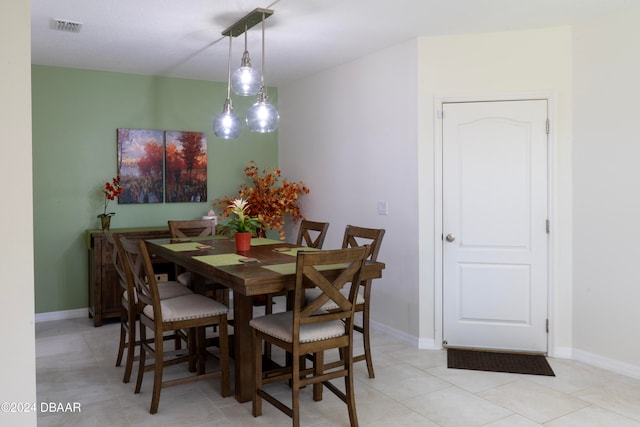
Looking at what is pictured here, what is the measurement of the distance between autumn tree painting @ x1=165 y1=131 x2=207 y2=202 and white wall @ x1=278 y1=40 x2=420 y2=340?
111 cm

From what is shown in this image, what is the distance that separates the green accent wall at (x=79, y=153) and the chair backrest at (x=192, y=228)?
0.92 m

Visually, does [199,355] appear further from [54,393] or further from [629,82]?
[629,82]

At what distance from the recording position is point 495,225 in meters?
4.09

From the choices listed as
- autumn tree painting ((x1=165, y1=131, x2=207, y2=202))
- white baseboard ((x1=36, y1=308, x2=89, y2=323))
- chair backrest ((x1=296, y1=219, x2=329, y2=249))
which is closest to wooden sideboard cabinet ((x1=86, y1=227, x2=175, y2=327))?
white baseboard ((x1=36, y1=308, x2=89, y2=323))

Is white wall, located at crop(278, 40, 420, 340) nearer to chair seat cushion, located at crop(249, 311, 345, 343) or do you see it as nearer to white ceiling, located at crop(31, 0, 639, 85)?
white ceiling, located at crop(31, 0, 639, 85)

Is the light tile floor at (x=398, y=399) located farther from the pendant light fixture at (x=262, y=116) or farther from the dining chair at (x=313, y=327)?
the pendant light fixture at (x=262, y=116)

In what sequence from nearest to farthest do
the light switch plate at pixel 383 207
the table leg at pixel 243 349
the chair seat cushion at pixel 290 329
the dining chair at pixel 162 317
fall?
the chair seat cushion at pixel 290 329
the dining chair at pixel 162 317
the table leg at pixel 243 349
the light switch plate at pixel 383 207

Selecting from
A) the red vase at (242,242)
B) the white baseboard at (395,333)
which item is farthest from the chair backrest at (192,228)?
the white baseboard at (395,333)

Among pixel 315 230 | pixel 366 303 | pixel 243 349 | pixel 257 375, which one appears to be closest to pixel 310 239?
pixel 315 230

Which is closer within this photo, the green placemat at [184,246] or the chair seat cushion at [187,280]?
the green placemat at [184,246]

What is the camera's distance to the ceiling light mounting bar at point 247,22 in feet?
11.5

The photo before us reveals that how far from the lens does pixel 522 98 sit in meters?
4.00

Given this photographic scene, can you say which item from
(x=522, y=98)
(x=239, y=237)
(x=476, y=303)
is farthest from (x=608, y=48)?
(x=239, y=237)

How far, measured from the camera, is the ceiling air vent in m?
3.71
